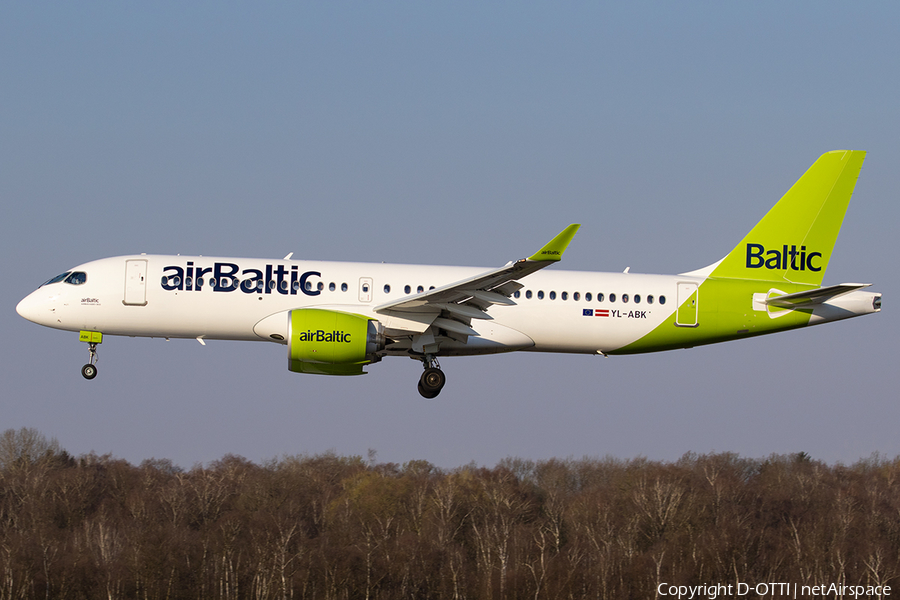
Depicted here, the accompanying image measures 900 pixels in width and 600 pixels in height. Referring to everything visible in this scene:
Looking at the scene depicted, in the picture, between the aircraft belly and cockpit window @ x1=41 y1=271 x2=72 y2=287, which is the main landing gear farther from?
cockpit window @ x1=41 y1=271 x2=72 y2=287

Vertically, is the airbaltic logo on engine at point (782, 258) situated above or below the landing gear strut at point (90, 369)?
above

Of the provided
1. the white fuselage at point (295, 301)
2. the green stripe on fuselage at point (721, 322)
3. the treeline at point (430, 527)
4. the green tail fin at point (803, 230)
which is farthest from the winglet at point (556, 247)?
the treeline at point (430, 527)

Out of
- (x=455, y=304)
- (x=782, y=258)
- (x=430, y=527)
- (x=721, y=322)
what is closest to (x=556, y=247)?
(x=455, y=304)

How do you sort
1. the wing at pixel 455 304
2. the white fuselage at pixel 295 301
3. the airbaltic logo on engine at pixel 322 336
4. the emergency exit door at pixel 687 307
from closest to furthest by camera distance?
the wing at pixel 455 304 → the airbaltic logo on engine at pixel 322 336 → the white fuselage at pixel 295 301 → the emergency exit door at pixel 687 307

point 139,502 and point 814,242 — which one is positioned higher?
point 814,242

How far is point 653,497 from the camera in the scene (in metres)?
73.8

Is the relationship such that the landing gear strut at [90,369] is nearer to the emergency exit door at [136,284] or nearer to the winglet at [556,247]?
the emergency exit door at [136,284]

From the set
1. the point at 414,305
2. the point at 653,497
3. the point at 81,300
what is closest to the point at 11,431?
the point at 653,497

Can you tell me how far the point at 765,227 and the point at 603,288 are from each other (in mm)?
6843

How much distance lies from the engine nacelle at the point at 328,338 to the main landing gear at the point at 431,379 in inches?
94.0

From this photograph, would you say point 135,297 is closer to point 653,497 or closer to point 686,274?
point 686,274

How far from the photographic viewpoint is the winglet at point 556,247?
83.1 feet

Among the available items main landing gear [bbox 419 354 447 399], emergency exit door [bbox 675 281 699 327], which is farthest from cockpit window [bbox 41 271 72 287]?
emergency exit door [bbox 675 281 699 327]

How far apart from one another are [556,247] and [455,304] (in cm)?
477
